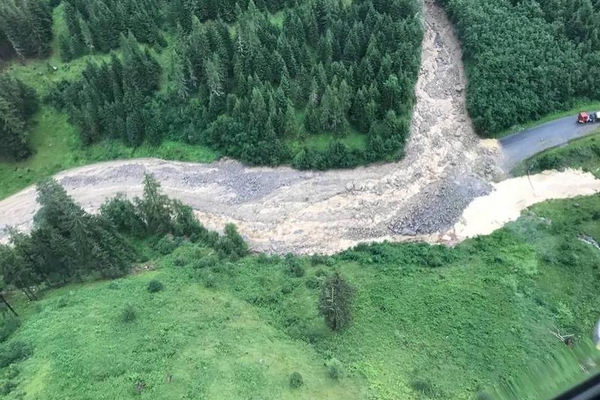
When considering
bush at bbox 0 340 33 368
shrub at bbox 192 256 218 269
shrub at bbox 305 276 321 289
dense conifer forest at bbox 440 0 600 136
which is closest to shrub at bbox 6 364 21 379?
bush at bbox 0 340 33 368

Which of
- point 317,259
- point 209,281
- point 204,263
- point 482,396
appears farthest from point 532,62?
point 209,281

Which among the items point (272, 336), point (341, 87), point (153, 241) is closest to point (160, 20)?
point (341, 87)

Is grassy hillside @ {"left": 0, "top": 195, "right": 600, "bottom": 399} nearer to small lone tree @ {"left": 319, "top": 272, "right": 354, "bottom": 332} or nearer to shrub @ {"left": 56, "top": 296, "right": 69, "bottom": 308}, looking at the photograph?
shrub @ {"left": 56, "top": 296, "right": 69, "bottom": 308}

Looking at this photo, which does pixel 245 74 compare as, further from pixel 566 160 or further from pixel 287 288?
pixel 566 160

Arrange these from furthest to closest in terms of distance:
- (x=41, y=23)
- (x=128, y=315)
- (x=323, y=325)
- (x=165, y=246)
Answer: (x=41, y=23), (x=165, y=246), (x=323, y=325), (x=128, y=315)

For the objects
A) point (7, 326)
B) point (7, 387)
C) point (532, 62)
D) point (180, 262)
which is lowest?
point (180, 262)

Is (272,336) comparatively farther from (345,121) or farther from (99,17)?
(99,17)

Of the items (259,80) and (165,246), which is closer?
(165,246)
